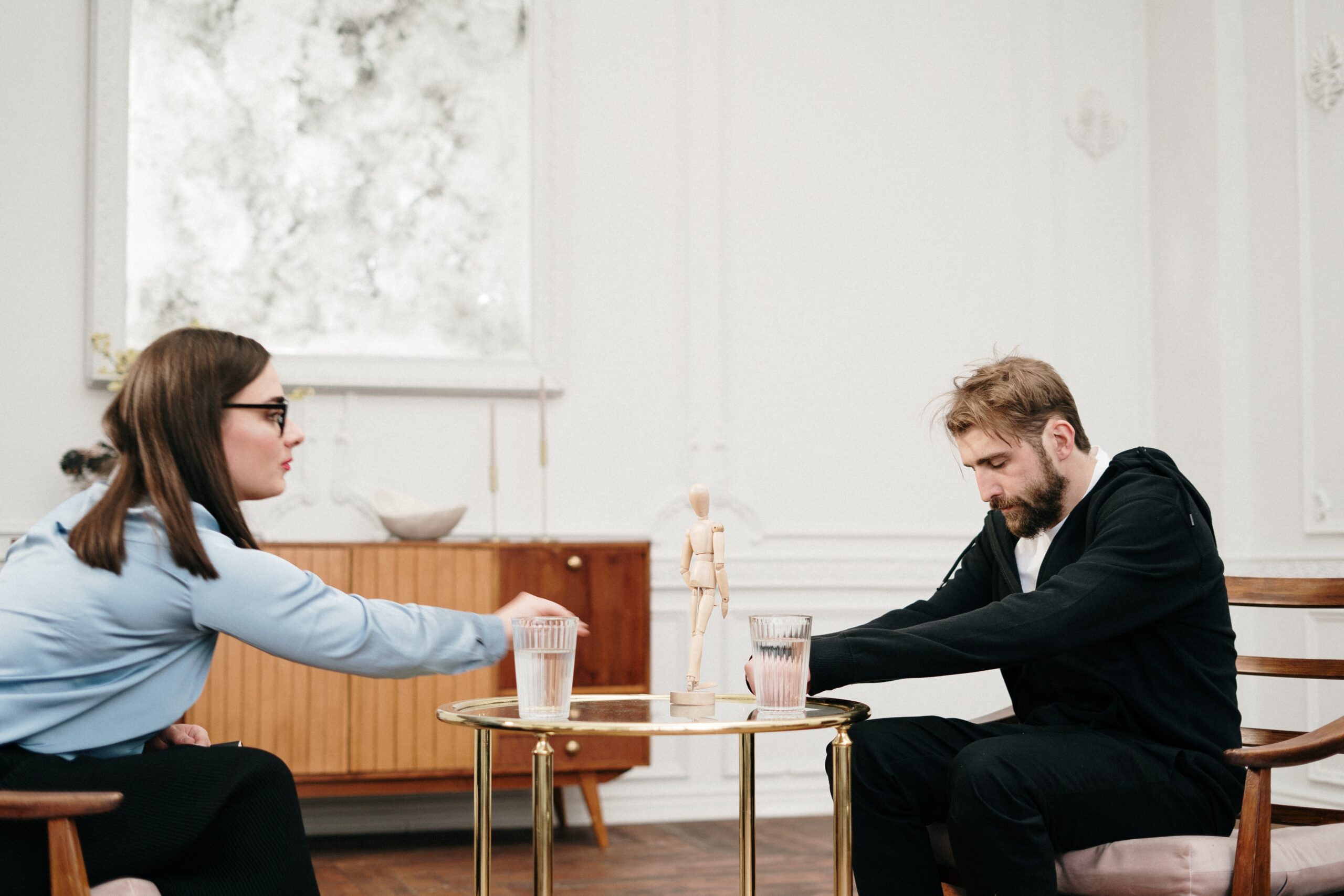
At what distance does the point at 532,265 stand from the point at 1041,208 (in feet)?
6.78

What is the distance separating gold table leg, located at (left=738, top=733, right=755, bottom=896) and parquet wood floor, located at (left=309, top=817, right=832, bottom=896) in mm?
1335

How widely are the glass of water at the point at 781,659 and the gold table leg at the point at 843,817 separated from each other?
0.30ft

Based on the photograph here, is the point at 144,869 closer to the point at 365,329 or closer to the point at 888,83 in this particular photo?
the point at 365,329

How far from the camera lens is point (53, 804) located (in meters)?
1.39

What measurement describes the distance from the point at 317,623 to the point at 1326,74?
4.03 meters

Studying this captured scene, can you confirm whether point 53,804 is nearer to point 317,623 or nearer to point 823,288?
point 317,623

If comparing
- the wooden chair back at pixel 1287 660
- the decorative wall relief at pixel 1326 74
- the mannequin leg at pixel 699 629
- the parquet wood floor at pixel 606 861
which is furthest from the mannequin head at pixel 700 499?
the decorative wall relief at pixel 1326 74

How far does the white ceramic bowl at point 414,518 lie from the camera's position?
3979 millimetres

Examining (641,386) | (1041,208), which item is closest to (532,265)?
(641,386)

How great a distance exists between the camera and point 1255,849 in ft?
5.74

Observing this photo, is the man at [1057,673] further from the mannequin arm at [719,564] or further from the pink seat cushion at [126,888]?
the pink seat cushion at [126,888]

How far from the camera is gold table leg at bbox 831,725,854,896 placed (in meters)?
1.80

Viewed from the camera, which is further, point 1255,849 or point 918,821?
point 918,821

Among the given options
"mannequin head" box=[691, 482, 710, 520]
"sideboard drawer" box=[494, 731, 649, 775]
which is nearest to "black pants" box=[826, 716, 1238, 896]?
"mannequin head" box=[691, 482, 710, 520]
